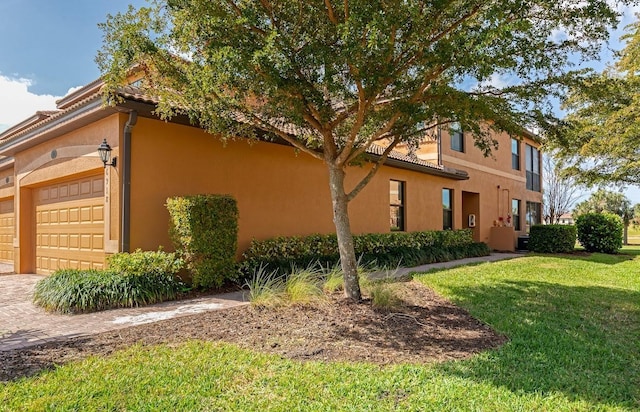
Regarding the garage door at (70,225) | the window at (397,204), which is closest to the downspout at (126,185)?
the garage door at (70,225)

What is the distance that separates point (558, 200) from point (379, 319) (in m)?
31.4

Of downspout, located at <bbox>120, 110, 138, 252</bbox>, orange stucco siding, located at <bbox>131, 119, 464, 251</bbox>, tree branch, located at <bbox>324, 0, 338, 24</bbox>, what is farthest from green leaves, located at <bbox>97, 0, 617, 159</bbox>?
orange stucco siding, located at <bbox>131, 119, 464, 251</bbox>

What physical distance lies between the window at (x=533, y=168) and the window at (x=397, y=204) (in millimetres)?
12664

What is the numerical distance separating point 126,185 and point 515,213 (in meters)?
20.6

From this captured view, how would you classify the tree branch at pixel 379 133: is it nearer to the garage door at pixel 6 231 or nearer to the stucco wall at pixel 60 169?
the stucco wall at pixel 60 169

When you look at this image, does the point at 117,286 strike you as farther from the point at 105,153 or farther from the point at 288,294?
the point at 288,294

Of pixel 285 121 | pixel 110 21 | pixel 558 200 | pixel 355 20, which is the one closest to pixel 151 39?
pixel 110 21

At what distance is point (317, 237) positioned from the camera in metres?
11.0

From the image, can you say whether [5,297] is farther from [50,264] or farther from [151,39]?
[151,39]

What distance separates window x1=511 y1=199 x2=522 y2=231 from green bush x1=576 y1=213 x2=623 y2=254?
3436 mm

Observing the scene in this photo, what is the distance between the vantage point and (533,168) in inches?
966

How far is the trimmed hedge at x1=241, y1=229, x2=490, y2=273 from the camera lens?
9.74 m

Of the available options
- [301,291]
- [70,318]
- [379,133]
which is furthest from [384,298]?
[70,318]

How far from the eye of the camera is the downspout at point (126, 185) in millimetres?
7888
